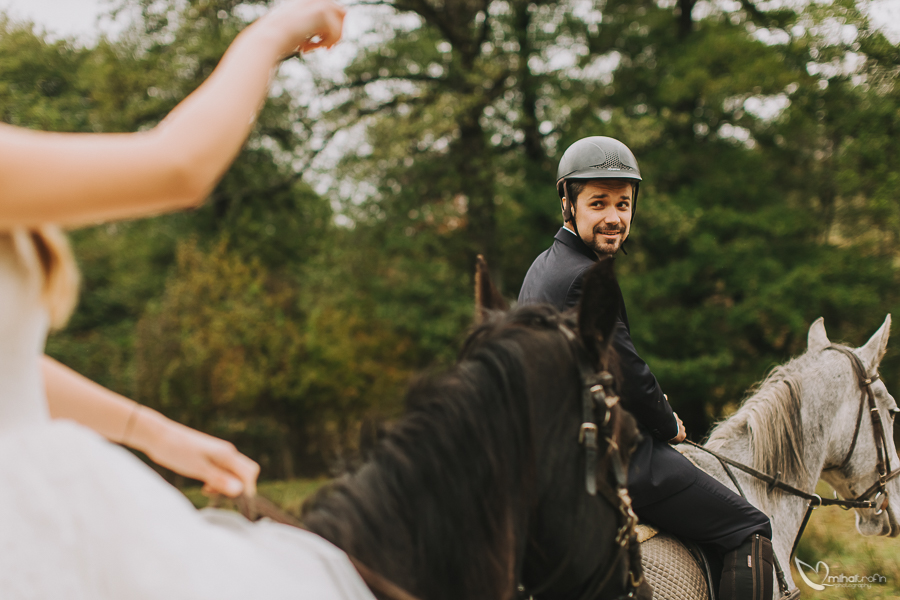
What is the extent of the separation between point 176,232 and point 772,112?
723 inches

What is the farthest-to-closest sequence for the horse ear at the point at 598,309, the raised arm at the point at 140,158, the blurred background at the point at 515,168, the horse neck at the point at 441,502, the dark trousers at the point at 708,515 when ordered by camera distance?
the blurred background at the point at 515,168
the dark trousers at the point at 708,515
the horse ear at the point at 598,309
the horse neck at the point at 441,502
the raised arm at the point at 140,158

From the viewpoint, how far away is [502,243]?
15.6 m

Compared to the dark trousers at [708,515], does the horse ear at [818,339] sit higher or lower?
higher

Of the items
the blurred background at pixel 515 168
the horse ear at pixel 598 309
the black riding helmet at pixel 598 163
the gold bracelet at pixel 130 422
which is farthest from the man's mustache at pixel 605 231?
the blurred background at pixel 515 168

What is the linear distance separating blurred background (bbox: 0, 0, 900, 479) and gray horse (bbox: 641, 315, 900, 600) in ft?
31.0

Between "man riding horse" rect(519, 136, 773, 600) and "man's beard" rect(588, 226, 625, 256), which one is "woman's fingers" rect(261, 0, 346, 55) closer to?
"man riding horse" rect(519, 136, 773, 600)

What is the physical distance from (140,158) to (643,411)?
211 cm

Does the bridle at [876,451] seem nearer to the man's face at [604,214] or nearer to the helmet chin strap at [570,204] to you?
the man's face at [604,214]

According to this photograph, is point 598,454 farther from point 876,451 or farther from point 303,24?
point 876,451

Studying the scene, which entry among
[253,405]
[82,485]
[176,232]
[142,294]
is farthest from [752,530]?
[142,294]

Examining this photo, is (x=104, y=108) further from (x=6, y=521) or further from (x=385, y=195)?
(x=6, y=521)

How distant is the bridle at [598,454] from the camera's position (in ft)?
5.30

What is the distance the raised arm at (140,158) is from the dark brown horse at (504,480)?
2.42 ft

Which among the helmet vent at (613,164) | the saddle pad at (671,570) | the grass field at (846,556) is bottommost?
the grass field at (846,556)
